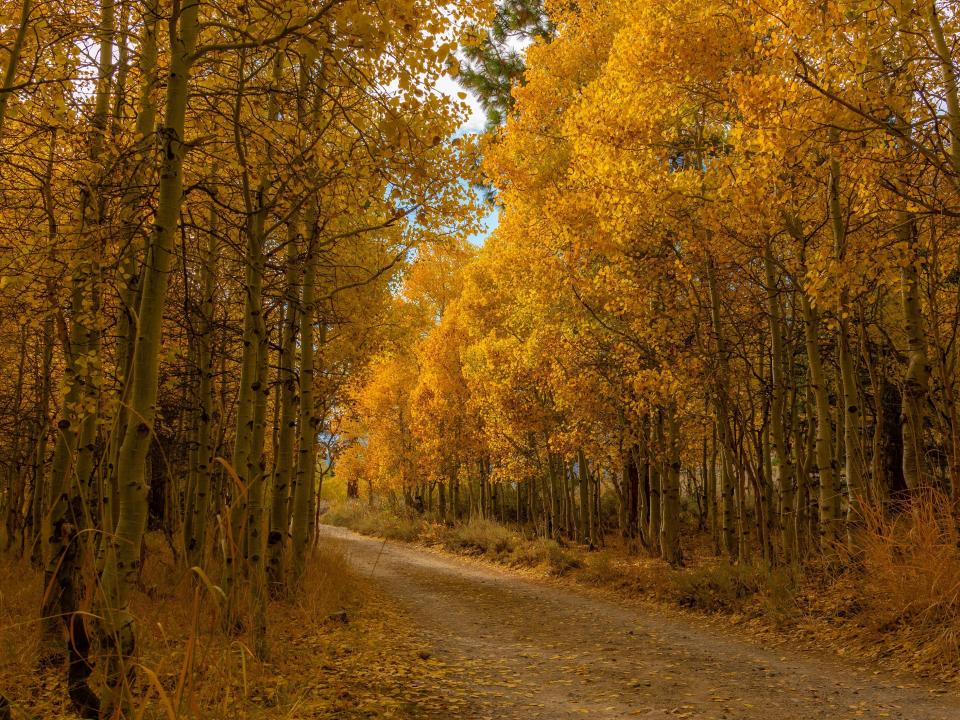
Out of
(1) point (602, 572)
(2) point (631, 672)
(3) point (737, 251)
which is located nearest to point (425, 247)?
(3) point (737, 251)

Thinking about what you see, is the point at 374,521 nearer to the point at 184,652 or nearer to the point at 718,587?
the point at 718,587

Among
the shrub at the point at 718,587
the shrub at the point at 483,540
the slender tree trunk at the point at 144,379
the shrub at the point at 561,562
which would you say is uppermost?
the slender tree trunk at the point at 144,379

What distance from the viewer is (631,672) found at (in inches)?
229

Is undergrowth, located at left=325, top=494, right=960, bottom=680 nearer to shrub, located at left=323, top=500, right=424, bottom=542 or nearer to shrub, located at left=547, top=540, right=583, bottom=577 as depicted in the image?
shrub, located at left=547, top=540, right=583, bottom=577

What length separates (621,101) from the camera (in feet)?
29.5

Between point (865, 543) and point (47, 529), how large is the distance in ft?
25.0

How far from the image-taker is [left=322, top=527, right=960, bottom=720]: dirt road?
15.6ft

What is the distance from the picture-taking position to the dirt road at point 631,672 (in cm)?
475

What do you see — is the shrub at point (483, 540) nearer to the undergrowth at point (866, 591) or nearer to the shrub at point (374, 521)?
the shrub at point (374, 521)

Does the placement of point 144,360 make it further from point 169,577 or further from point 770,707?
point 169,577

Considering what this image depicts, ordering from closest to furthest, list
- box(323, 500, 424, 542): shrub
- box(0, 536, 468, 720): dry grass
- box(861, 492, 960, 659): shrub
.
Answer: box(0, 536, 468, 720): dry grass
box(861, 492, 960, 659): shrub
box(323, 500, 424, 542): shrub

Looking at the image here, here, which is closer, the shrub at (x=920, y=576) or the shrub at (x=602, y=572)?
the shrub at (x=920, y=576)

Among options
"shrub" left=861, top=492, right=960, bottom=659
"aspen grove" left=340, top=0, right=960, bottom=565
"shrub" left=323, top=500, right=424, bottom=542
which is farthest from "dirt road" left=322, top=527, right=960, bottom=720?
"shrub" left=323, top=500, right=424, bottom=542

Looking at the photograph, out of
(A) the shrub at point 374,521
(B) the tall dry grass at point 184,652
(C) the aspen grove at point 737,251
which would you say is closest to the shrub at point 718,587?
(C) the aspen grove at point 737,251
